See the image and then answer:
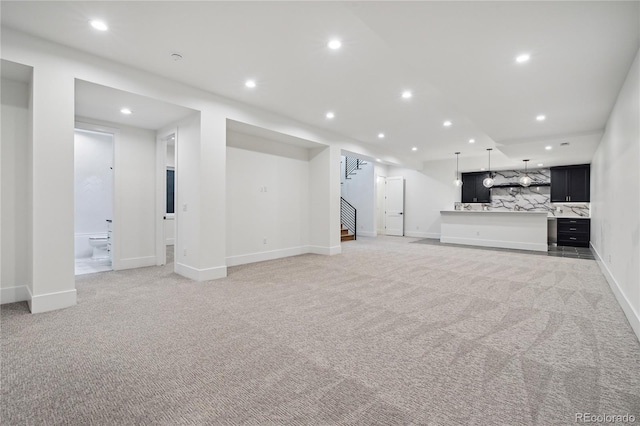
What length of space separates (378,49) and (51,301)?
4.48 m

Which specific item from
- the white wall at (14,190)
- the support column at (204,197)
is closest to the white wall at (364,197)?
the support column at (204,197)

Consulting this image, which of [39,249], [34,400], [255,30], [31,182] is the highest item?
[255,30]

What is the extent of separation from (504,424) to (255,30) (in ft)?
11.7

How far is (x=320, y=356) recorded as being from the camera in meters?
2.19

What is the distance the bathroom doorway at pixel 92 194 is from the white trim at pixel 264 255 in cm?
295

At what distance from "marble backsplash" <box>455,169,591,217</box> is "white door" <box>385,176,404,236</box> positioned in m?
2.03

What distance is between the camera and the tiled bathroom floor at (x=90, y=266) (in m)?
4.97

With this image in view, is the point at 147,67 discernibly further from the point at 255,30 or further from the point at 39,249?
the point at 39,249

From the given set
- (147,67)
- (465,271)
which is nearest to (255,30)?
(147,67)

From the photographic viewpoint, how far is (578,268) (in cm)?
540

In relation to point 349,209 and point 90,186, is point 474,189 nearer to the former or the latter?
point 349,209

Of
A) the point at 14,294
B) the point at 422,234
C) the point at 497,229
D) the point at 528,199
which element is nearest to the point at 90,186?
the point at 14,294

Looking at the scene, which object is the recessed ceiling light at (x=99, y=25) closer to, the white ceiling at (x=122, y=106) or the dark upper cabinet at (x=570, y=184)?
the white ceiling at (x=122, y=106)

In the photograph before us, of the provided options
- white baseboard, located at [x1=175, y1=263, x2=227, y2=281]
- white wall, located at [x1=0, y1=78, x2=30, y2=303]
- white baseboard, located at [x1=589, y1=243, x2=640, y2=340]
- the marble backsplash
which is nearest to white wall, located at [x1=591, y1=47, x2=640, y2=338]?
white baseboard, located at [x1=589, y1=243, x2=640, y2=340]
